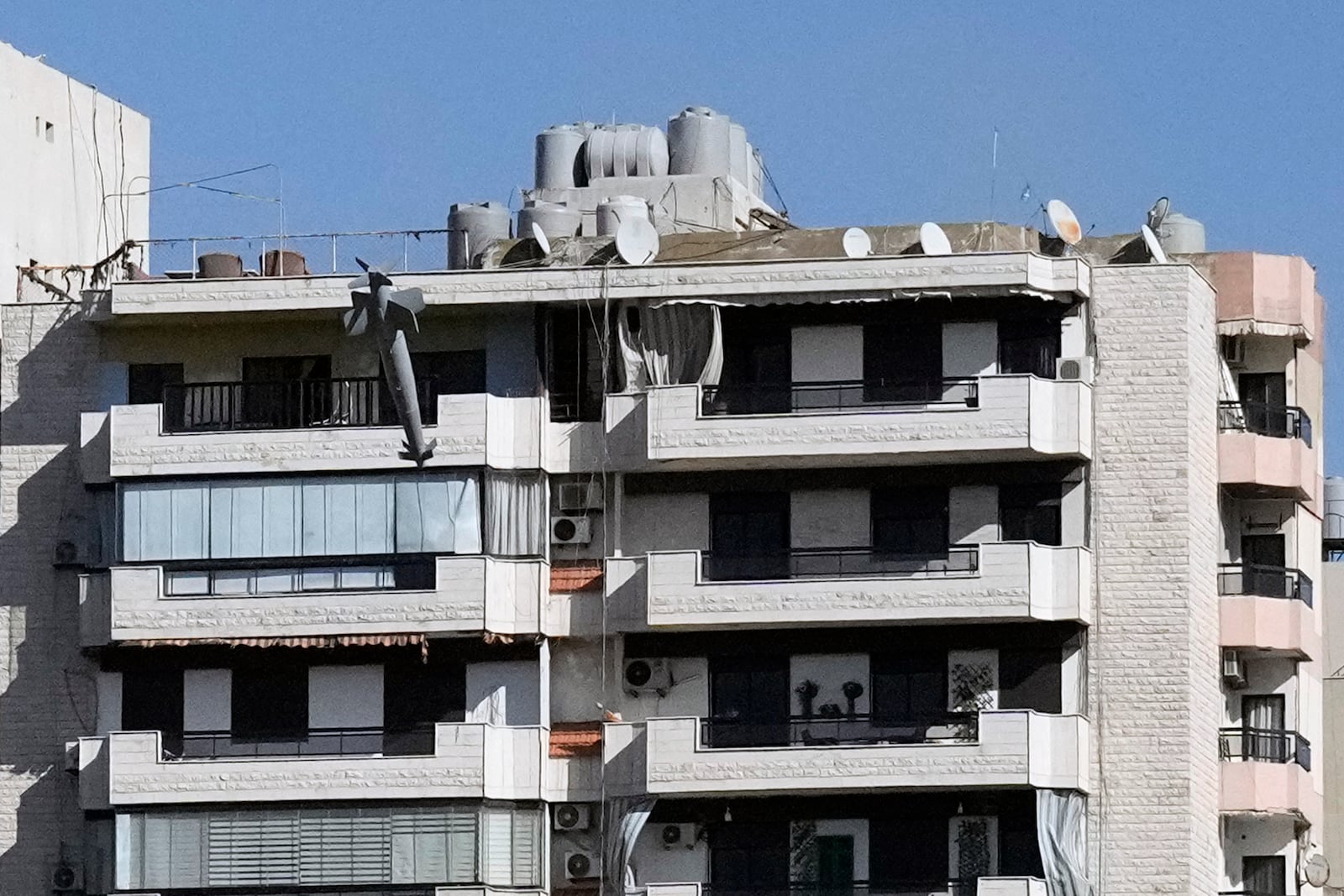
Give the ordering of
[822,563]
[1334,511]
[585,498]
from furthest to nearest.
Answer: [1334,511]
[585,498]
[822,563]

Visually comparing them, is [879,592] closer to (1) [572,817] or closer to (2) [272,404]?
(1) [572,817]

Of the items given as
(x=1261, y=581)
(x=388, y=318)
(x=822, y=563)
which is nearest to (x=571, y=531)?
(x=822, y=563)

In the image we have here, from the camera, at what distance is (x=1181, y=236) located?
210 ft

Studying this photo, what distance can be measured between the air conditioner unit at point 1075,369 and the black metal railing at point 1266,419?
279 cm

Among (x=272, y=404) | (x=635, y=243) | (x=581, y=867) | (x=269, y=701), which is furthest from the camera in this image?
(x=272, y=404)

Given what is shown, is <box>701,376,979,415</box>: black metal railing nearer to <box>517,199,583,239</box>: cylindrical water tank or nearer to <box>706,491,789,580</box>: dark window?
<box>706,491,789,580</box>: dark window

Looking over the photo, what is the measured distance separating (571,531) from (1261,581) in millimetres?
11329

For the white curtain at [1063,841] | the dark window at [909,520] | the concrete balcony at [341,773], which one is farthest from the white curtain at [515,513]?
the white curtain at [1063,841]

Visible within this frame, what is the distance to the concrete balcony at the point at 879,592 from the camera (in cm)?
5831

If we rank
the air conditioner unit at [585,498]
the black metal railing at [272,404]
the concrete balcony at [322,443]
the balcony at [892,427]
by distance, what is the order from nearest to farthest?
1. the balcony at [892,427]
2. the concrete balcony at [322,443]
3. the air conditioner unit at [585,498]
4. the black metal railing at [272,404]

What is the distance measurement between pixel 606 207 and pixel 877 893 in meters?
12.8

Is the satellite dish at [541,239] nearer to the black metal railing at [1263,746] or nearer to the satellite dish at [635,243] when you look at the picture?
the satellite dish at [635,243]

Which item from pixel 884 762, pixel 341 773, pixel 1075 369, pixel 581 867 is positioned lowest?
pixel 581 867

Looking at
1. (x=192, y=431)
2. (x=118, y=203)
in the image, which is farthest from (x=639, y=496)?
(x=118, y=203)
